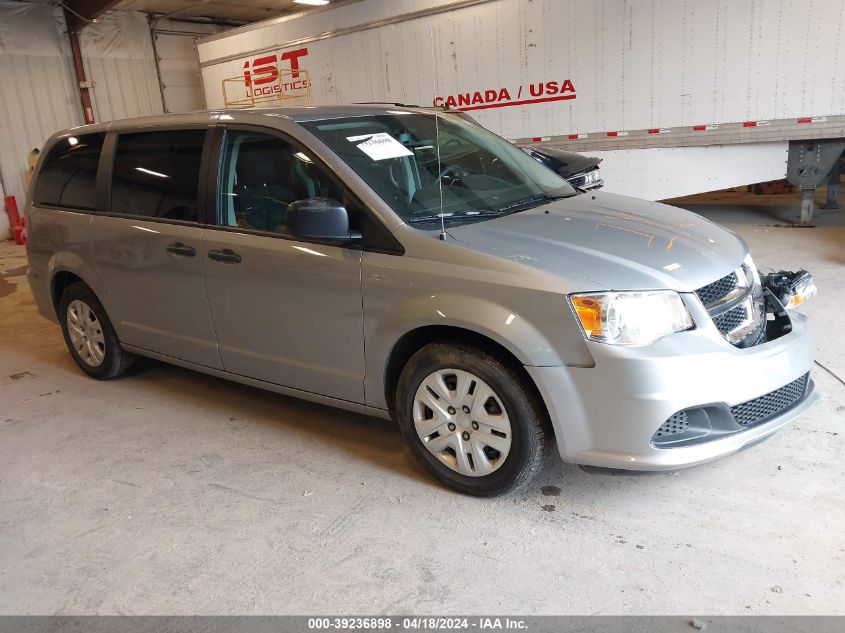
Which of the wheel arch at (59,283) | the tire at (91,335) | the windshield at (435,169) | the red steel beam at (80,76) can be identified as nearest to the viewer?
the windshield at (435,169)

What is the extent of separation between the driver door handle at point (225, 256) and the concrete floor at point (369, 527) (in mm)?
953

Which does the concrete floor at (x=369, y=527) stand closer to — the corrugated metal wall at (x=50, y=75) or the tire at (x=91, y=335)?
the tire at (x=91, y=335)

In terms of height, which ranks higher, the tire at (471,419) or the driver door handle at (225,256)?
the driver door handle at (225,256)

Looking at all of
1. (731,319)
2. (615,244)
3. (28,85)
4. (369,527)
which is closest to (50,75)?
(28,85)

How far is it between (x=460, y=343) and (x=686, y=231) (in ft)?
3.79

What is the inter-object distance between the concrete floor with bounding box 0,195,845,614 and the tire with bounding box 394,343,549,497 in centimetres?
15

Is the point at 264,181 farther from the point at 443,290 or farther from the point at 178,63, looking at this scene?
the point at 178,63

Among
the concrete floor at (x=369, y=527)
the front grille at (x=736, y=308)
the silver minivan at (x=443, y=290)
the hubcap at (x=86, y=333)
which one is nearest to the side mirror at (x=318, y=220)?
the silver minivan at (x=443, y=290)

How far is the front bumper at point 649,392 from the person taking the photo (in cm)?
242

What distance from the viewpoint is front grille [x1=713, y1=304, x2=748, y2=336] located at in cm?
263

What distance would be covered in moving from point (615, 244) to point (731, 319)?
0.53 metres

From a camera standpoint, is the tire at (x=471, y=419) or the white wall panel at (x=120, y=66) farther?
the white wall panel at (x=120, y=66)

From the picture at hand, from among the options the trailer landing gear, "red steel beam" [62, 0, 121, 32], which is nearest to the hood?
the trailer landing gear

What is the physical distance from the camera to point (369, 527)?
2.79 meters
